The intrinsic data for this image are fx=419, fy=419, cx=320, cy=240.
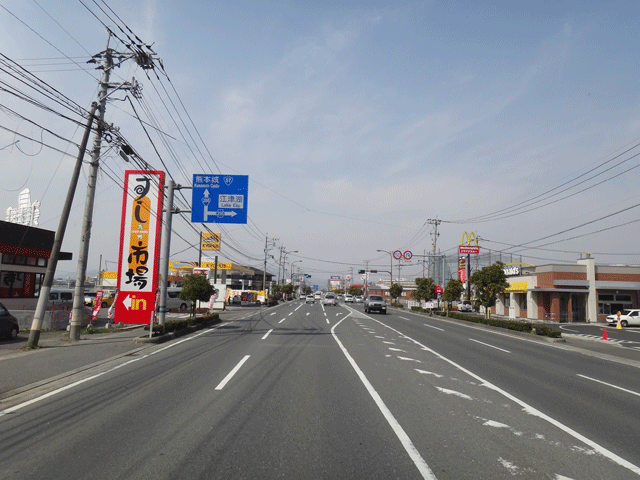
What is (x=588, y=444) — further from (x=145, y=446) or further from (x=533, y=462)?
(x=145, y=446)

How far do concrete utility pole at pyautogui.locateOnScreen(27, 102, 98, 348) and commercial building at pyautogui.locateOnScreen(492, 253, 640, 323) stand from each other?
127 ft

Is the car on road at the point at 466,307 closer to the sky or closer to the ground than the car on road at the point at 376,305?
closer to the ground

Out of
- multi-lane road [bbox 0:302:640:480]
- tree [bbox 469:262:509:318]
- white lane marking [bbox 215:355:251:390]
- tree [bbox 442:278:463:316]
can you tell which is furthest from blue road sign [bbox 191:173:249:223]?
tree [bbox 442:278:463:316]

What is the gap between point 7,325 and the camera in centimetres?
1534

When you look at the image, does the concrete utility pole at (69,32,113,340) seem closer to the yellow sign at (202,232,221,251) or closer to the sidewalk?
the sidewalk

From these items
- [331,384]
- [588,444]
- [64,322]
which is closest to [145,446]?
[331,384]

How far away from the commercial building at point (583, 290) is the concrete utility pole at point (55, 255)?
3859 centimetres

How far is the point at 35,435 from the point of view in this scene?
547cm

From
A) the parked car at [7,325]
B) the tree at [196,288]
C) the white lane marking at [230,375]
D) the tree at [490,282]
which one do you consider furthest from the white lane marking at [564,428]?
the tree at [490,282]

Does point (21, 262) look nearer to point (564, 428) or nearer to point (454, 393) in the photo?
point (454, 393)

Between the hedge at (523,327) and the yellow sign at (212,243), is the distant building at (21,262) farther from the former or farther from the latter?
the hedge at (523,327)

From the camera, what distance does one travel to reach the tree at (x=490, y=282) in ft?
102

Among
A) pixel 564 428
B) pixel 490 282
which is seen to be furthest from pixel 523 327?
pixel 564 428

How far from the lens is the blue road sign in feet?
61.8
